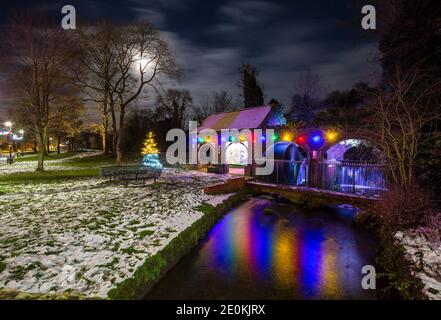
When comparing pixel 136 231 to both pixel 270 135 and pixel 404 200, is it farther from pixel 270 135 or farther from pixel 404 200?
pixel 270 135

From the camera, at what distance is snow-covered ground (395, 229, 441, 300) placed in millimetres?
4676

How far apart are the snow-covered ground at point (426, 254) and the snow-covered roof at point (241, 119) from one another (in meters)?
16.5

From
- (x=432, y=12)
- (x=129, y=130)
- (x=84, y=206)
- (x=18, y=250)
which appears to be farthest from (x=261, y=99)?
(x=18, y=250)

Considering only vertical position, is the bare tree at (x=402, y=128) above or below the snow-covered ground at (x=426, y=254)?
above

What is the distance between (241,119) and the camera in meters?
25.4

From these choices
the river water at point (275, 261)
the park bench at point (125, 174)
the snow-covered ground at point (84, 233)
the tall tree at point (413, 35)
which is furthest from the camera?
the park bench at point (125, 174)

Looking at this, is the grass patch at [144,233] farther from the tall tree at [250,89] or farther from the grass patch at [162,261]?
the tall tree at [250,89]

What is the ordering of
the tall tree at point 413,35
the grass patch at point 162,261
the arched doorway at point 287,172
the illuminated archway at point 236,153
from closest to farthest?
the grass patch at point 162,261, the tall tree at point 413,35, the arched doorway at point 287,172, the illuminated archway at point 236,153

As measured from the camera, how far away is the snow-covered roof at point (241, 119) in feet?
Answer: 76.0

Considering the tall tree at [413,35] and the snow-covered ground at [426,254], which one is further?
the tall tree at [413,35]

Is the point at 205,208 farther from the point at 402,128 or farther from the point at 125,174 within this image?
the point at 402,128

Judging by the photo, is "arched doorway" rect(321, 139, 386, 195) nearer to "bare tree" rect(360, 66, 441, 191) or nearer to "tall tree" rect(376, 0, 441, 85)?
"bare tree" rect(360, 66, 441, 191)

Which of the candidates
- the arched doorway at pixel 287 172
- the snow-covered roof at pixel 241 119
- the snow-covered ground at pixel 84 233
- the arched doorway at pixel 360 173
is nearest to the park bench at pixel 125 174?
the snow-covered ground at pixel 84 233

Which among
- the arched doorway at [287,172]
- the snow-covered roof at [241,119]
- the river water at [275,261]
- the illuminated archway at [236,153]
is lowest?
the river water at [275,261]
